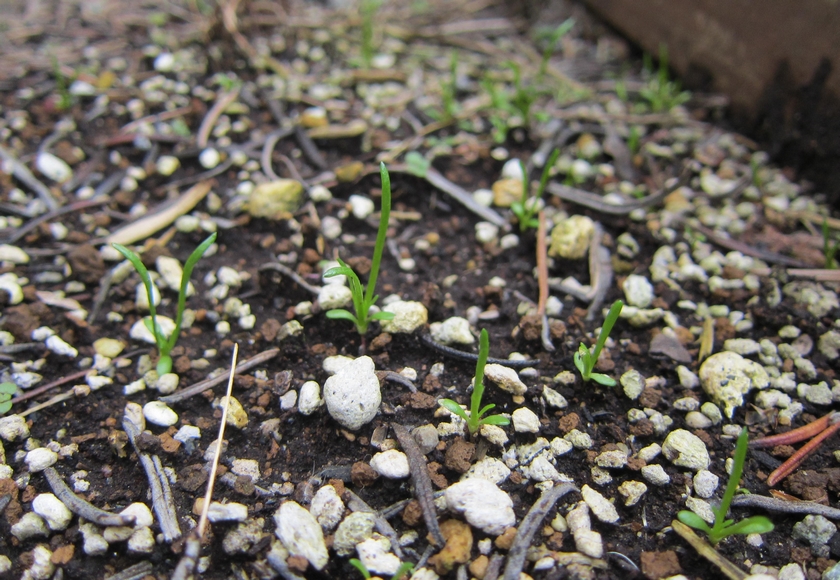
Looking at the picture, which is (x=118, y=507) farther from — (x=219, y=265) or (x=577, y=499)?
(x=577, y=499)

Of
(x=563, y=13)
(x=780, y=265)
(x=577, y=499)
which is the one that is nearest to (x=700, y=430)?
(x=577, y=499)

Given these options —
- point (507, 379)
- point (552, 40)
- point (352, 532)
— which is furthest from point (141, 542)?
point (552, 40)

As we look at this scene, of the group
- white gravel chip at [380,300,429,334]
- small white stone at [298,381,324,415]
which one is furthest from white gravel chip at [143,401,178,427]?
white gravel chip at [380,300,429,334]

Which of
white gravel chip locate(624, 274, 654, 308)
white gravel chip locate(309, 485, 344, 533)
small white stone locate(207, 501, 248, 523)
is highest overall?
white gravel chip locate(624, 274, 654, 308)

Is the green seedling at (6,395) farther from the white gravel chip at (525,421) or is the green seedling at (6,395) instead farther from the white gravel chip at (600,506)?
the white gravel chip at (600,506)

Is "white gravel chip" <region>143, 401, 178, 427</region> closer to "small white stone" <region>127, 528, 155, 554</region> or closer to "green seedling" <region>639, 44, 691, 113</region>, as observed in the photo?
"small white stone" <region>127, 528, 155, 554</region>

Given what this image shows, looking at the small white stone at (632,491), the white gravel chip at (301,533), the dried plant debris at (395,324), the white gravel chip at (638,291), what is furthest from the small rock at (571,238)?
the white gravel chip at (301,533)

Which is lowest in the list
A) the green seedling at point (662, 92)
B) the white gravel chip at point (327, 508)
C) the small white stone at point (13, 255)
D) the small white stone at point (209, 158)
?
the white gravel chip at point (327, 508)
